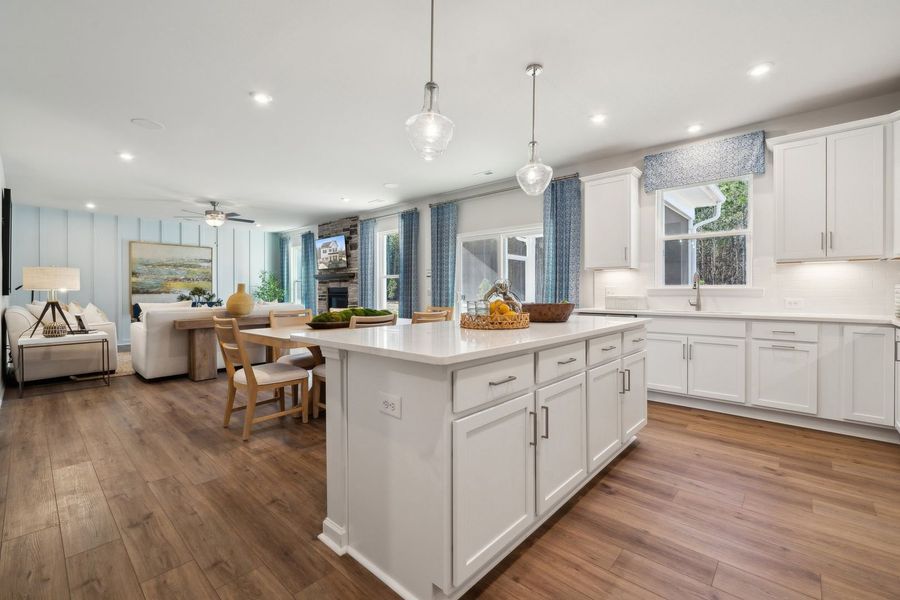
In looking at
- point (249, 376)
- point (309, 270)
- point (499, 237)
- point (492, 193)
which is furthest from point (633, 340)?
point (309, 270)

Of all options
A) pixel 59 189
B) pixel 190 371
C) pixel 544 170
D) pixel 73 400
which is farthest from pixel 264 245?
pixel 544 170

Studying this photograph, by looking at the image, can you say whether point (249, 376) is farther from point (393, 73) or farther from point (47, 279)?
point (47, 279)

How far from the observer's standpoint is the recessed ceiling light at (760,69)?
2.71m

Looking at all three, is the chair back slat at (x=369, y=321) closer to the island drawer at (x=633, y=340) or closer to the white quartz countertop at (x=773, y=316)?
the island drawer at (x=633, y=340)

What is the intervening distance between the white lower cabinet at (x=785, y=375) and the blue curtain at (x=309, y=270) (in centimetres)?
783

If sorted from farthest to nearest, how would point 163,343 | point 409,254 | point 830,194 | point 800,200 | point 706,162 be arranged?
point 409,254 < point 163,343 < point 706,162 < point 800,200 < point 830,194

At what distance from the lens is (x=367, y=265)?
7445mm

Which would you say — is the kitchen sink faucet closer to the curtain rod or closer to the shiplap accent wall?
the curtain rod

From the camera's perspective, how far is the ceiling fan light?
1.99 metres

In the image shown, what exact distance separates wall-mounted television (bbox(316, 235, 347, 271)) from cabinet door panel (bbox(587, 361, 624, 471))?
6.45 metres

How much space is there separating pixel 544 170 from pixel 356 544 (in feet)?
8.05

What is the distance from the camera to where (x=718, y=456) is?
2.61 meters

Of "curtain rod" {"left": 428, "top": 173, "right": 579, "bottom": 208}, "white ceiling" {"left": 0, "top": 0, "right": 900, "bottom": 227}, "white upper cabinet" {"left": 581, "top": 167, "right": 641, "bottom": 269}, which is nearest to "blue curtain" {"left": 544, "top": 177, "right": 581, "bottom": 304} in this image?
"curtain rod" {"left": 428, "top": 173, "right": 579, "bottom": 208}

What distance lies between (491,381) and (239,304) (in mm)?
3969
